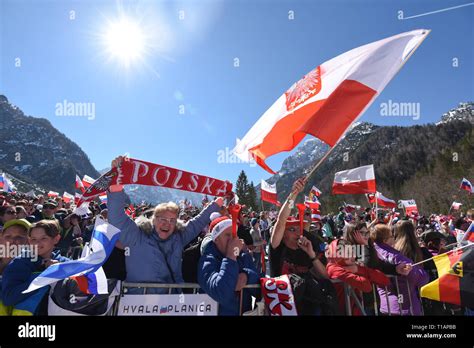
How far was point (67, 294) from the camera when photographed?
300 cm

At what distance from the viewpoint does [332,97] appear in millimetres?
4027

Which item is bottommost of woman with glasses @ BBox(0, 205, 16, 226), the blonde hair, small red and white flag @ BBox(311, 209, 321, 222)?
small red and white flag @ BBox(311, 209, 321, 222)

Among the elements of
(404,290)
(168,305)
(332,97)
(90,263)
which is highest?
(332,97)

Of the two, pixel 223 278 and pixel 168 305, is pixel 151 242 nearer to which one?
pixel 168 305

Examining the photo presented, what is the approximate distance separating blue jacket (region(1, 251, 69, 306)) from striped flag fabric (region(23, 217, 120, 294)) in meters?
0.11

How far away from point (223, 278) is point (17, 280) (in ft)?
6.59

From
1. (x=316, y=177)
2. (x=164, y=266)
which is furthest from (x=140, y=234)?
(x=316, y=177)

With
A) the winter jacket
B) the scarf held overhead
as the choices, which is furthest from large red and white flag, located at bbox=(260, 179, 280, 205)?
the winter jacket

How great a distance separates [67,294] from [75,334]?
1.34 ft

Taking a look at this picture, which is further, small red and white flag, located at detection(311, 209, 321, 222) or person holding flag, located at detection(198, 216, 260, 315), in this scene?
small red and white flag, located at detection(311, 209, 321, 222)

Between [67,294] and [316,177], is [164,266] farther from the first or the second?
[316,177]

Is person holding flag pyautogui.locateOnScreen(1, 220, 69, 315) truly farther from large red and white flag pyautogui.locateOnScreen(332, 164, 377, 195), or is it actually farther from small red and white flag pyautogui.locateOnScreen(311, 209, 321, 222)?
small red and white flag pyautogui.locateOnScreen(311, 209, 321, 222)

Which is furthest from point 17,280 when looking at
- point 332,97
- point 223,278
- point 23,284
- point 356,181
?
point 356,181

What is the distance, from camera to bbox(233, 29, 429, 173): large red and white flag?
389cm
